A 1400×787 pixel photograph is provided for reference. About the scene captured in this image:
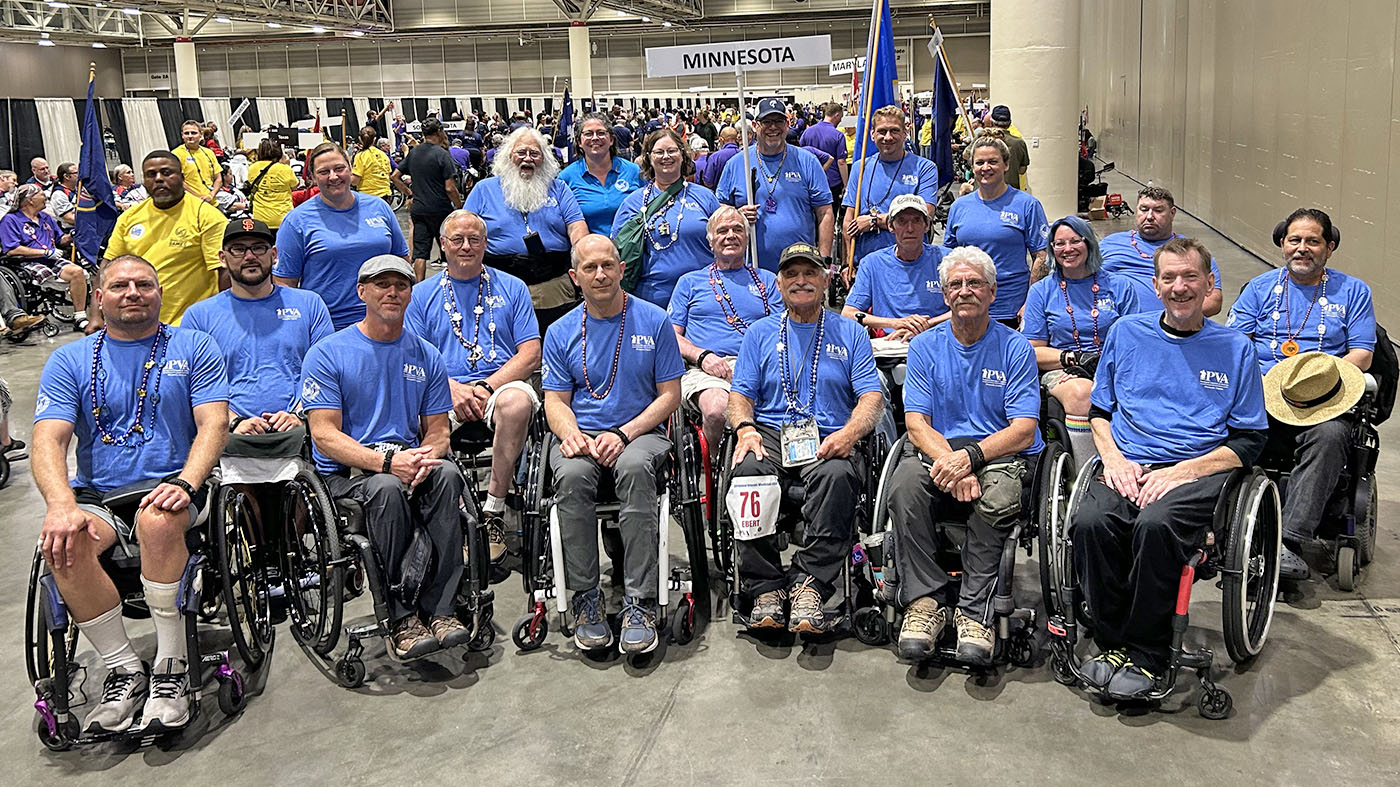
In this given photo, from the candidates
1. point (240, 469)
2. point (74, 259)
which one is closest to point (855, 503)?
point (240, 469)

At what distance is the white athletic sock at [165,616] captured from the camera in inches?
109

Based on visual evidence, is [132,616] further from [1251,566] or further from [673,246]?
[1251,566]

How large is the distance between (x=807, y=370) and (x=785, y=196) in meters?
1.92

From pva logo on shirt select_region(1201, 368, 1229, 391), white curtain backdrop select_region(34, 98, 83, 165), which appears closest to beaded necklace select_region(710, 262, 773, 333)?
pva logo on shirt select_region(1201, 368, 1229, 391)

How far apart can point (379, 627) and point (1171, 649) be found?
199 centimetres

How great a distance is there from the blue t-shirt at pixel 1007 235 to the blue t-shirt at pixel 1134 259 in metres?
0.34

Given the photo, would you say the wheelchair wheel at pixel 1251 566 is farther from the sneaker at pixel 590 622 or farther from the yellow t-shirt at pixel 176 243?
the yellow t-shirt at pixel 176 243

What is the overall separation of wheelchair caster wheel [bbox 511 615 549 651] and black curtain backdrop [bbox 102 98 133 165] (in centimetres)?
1561

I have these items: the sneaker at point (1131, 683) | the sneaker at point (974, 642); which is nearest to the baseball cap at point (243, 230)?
the sneaker at point (974, 642)

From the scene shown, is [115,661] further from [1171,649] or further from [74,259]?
[74,259]

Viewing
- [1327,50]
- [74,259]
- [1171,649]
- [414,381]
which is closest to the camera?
[1171,649]

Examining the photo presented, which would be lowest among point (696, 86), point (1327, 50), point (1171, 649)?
point (1171, 649)

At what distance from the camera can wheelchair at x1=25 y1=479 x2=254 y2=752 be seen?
2.69 metres

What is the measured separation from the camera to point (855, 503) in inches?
126
